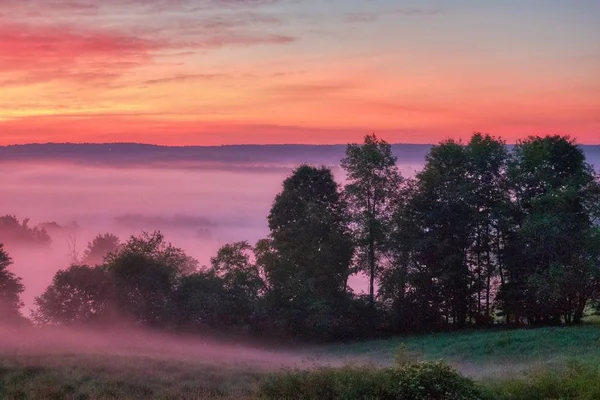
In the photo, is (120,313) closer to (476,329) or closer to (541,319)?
(476,329)

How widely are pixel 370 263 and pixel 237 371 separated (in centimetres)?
2502

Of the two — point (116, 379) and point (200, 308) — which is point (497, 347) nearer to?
point (116, 379)

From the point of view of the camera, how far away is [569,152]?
45.1 meters

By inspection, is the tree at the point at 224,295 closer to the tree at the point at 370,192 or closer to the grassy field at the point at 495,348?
the grassy field at the point at 495,348

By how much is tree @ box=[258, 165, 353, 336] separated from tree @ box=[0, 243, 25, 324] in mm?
24134

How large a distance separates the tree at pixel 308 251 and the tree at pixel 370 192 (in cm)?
122

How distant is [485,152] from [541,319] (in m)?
14.4

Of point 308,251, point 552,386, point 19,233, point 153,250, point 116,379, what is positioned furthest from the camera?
point 19,233

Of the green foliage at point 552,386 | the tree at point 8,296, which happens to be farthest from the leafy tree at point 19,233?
the green foliage at point 552,386

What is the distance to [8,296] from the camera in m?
53.2

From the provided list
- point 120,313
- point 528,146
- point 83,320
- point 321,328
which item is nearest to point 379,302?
point 321,328

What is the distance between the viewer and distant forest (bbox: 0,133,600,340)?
45.6 metres

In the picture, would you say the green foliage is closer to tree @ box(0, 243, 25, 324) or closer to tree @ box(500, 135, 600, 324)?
tree @ box(500, 135, 600, 324)

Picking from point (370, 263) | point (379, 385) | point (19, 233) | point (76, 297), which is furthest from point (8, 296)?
point (19, 233)
